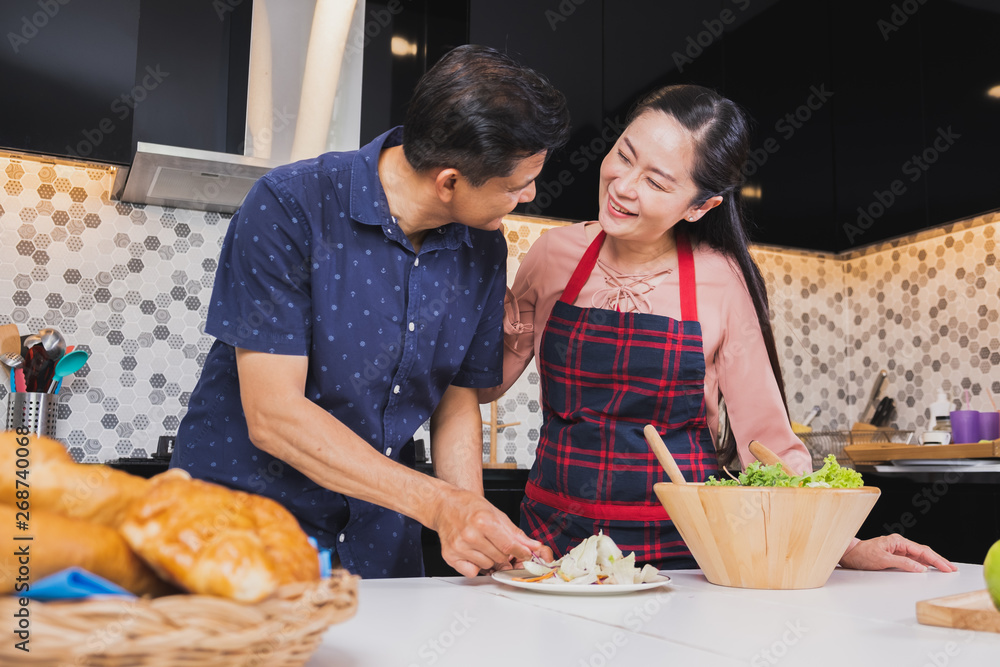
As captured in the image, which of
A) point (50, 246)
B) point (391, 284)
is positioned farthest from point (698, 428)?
point (50, 246)

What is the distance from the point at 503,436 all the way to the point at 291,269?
81.5 inches

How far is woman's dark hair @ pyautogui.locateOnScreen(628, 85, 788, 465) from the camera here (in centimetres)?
151

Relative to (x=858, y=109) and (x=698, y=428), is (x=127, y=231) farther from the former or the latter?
(x=858, y=109)

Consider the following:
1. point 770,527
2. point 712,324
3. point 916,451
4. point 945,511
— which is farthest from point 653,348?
point 916,451

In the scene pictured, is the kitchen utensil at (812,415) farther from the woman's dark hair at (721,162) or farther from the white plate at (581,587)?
the white plate at (581,587)

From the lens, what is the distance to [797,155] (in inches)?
137

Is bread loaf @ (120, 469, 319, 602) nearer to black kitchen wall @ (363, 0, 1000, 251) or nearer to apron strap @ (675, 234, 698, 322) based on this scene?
apron strap @ (675, 234, 698, 322)

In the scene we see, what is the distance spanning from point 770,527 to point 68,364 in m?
2.21

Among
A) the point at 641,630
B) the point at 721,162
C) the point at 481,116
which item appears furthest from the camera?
the point at 721,162

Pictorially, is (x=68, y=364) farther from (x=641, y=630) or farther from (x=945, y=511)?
(x=945, y=511)

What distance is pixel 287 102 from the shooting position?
103 inches

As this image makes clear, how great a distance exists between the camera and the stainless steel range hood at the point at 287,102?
8.32 ft

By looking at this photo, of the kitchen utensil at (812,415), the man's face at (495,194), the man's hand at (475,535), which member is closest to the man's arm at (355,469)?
the man's hand at (475,535)

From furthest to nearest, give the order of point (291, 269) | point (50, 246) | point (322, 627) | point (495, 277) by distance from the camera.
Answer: point (50, 246)
point (495, 277)
point (291, 269)
point (322, 627)
